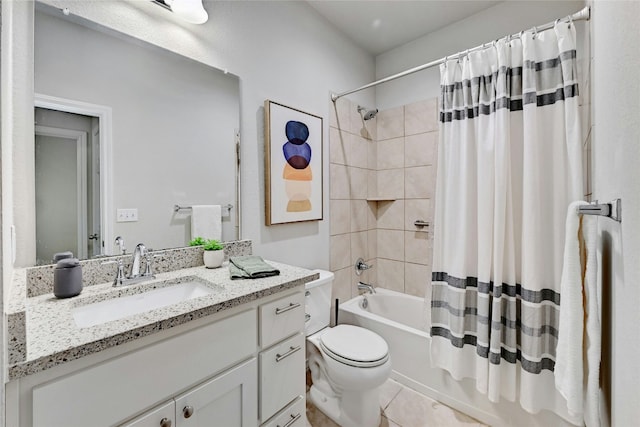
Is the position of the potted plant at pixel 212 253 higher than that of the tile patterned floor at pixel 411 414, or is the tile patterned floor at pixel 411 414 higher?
the potted plant at pixel 212 253

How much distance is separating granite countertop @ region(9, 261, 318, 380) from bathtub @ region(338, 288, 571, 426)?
1.09 metres

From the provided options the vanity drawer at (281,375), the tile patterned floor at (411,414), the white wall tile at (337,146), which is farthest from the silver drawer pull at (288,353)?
the white wall tile at (337,146)

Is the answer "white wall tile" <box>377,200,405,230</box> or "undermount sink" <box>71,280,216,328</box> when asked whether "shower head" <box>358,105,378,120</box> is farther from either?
"undermount sink" <box>71,280,216,328</box>

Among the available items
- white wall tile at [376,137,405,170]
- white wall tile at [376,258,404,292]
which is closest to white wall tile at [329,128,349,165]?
white wall tile at [376,137,405,170]

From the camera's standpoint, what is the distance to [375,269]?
2.75 metres

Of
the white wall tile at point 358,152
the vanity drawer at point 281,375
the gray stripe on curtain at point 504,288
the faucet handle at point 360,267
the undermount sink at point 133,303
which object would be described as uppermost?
the white wall tile at point 358,152

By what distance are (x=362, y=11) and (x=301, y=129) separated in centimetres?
107

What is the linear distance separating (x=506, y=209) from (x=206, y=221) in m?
1.62

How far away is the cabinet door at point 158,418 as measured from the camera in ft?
2.55

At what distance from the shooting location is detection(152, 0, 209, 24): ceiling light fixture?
50.5 inches

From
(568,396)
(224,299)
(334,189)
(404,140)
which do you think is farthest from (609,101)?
(404,140)

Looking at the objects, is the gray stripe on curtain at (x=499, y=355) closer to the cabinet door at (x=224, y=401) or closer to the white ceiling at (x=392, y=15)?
the cabinet door at (x=224, y=401)

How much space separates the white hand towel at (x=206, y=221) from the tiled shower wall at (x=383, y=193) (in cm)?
99

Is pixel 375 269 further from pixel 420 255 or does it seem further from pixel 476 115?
pixel 476 115
